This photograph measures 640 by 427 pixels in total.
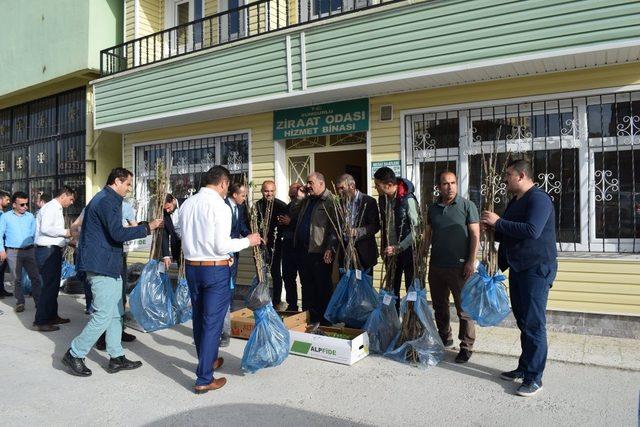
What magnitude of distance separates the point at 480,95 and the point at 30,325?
21.7 ft

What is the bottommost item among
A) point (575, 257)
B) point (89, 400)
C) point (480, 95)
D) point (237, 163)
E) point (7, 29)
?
point (89, 400)

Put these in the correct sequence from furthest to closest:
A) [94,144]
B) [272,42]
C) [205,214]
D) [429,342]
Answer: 1. [94,144]
2. [272,42]
3. [429,342]
4. [205,214]

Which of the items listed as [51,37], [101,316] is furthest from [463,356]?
[51,37]

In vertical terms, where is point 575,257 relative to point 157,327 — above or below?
above

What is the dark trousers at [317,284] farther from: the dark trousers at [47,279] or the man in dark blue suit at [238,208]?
the dark trousers at [47,279]

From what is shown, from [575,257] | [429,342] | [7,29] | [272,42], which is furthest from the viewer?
[7,29]

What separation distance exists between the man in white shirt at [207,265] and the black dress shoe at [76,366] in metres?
1.23

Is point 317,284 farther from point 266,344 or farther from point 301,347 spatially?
point 266,344

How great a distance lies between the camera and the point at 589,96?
5.82 m

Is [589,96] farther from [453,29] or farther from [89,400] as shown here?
[89,400]

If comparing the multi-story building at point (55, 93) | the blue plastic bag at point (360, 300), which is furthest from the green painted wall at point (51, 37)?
the blue plastic bag at point (360, 300)

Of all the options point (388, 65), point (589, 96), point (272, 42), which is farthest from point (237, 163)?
point (589, 96)

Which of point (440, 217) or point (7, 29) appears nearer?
point (440, 217)

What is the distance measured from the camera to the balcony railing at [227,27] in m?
7.88
